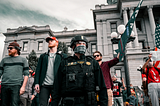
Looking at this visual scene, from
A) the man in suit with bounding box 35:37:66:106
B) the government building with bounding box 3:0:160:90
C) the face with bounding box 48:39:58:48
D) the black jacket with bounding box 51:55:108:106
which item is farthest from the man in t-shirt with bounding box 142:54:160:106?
the government building with bounding box 3:0:160:90

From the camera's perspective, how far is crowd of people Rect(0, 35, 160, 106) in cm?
212

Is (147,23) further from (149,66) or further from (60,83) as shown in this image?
(60,83)

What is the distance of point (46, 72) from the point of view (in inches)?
140

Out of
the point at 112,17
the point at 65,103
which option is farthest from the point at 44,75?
the point at 112,17

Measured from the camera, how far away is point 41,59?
3.72 meters

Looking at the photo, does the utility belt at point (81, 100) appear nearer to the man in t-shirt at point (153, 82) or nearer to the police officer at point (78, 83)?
the police officer at point (78, 83)

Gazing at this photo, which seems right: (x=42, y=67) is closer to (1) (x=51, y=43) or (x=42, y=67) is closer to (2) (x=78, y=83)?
(1) (x=51, y=43)

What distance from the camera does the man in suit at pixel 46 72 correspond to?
3346 millimetres

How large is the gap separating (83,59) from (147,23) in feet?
91.1

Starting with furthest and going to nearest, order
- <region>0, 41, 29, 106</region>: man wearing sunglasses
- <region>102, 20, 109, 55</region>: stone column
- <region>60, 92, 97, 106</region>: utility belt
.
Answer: <region>102, 20, 109, 55</region>: stone column
<region>0, 41, 29, 106</region>: man wearing sunglasses
<region>60, 92, 97, 106</region>: utility belt

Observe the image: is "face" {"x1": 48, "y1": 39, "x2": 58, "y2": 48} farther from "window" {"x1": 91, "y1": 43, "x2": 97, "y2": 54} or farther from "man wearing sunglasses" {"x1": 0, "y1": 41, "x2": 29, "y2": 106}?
"window" {"x1": 91, "y1": 43, "x2": 97, "y2": 54}

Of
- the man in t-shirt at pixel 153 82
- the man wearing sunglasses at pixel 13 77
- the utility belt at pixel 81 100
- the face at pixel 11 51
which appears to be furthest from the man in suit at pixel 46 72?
the man in t-shirt at pixel 153 82

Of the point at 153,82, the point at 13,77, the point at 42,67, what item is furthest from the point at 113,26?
the point at 13,77

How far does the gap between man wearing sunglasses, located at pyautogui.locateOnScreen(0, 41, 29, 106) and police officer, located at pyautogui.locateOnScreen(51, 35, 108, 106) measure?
198 cm
